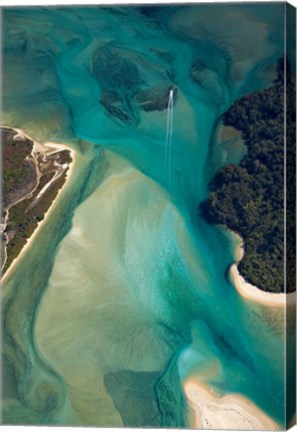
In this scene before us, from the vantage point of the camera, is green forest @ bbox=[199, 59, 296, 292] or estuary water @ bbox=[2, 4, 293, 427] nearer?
green forest @ bbox=[199, 59, 296, 292]

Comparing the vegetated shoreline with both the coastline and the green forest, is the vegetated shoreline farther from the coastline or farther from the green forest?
the coastline

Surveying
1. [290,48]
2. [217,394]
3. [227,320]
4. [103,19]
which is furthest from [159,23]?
[217,394]

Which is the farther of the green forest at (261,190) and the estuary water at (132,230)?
the estuary water at (132,230)

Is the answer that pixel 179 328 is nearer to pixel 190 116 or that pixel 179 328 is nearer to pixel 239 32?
pixel 190 116

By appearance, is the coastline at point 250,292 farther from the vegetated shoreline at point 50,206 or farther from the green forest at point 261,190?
the vegetated shoreline at point 50,206

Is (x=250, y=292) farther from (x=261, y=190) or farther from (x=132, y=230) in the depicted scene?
(x=132, y=230)

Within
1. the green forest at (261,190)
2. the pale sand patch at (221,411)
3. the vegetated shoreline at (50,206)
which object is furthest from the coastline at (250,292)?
the vegetated shoreline at (50,206)

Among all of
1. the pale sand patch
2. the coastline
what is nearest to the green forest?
the coastline

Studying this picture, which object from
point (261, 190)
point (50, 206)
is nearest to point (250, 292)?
point (261, 190)
